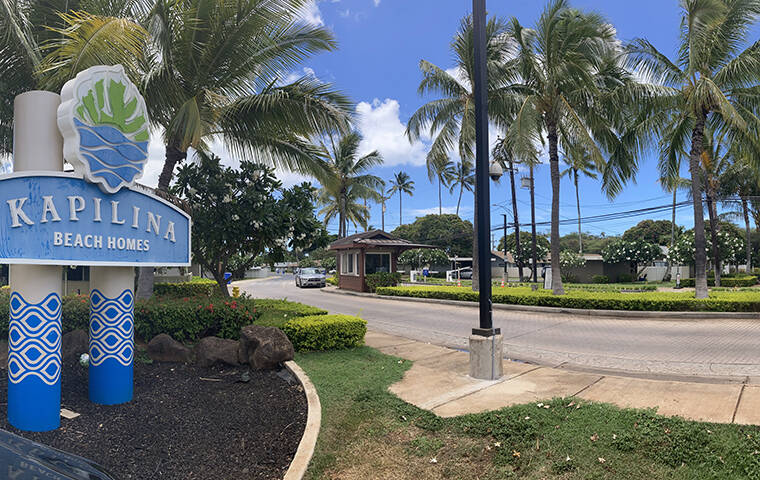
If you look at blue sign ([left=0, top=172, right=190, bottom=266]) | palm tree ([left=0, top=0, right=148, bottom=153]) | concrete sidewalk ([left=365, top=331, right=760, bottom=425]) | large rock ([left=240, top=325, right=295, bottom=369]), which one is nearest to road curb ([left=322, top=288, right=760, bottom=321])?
concrete sidewalk ([left=365, top=331, right=760, bottom=425])

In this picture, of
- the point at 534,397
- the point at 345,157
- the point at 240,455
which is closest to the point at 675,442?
the point at 534,397

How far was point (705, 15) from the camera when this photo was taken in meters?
13.5

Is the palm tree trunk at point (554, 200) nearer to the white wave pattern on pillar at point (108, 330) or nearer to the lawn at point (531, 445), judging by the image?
the lawn at point (531, 445)

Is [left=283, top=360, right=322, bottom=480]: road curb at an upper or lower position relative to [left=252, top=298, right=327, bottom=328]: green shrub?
lower

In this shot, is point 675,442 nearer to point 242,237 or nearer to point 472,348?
point 472,348

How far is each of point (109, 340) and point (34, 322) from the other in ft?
2.95

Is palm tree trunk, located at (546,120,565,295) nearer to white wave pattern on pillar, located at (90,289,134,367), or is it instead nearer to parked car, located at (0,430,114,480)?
white wave pattern on pillar, located at (90,289,134,367)

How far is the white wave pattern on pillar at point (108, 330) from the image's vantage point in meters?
4.96

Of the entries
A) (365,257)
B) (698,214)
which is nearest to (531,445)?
(698,214)

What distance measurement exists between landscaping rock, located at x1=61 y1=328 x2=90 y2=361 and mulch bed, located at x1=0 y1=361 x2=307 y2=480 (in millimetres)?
197

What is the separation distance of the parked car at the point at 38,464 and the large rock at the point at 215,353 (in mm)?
4495

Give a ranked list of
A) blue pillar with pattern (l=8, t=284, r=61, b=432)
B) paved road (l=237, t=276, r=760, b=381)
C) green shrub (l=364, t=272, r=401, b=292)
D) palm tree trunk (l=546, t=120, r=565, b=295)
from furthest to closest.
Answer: green shrub (l=364, t=272, r=401, b=292) → palm tree trunk (l=546, t=120, r=565, b=295) → paved road (l=237, t=276, r=760, b=381) → blue pillar with pattern (l=8, t=284, r=61, b=432)

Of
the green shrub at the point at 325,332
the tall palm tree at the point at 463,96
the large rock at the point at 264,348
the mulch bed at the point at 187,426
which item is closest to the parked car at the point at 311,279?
the tall palm tree at the point at 463,96

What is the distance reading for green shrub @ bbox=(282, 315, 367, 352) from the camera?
7730 mm
